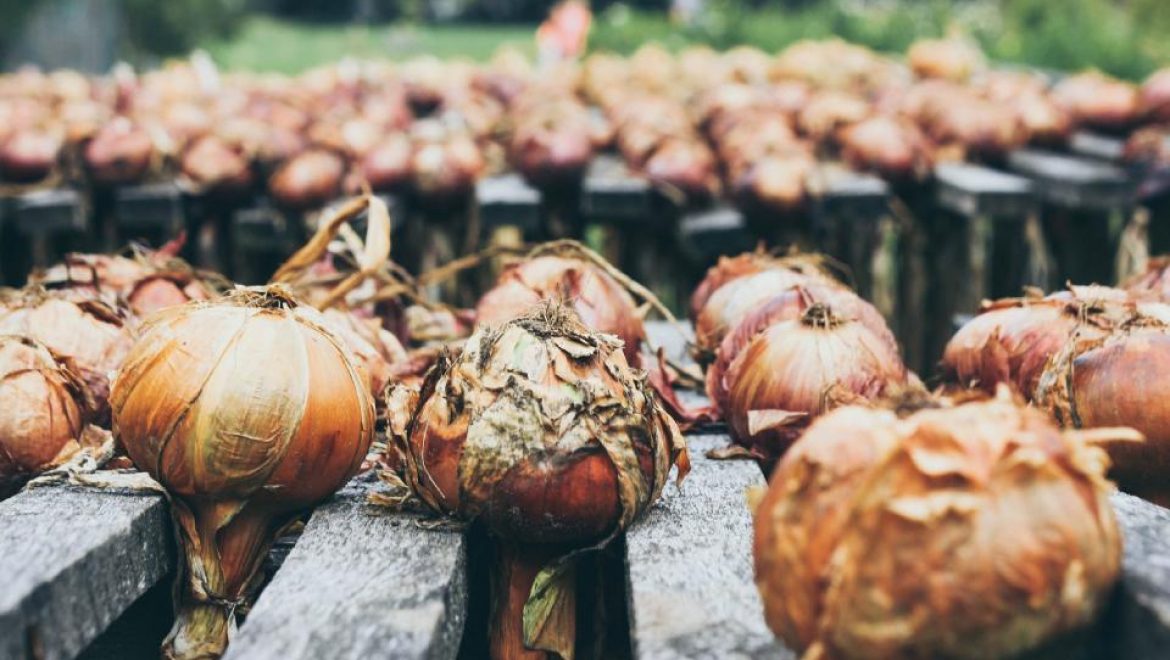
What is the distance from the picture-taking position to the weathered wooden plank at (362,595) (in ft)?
4.19

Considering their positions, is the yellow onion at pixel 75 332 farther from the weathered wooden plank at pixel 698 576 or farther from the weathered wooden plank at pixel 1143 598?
the weathered wooden plank at pixel 1143 598

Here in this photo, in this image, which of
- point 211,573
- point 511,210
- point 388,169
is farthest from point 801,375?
point 388,169

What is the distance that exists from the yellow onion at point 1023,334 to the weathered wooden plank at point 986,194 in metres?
2.40

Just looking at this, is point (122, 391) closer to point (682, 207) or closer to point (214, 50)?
point (682, 207)

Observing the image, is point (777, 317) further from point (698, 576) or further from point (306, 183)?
point (306, 183)

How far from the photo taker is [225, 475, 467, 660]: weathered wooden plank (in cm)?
128

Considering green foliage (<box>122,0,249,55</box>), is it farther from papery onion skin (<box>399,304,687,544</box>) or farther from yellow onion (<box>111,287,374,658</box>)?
papery onion skin (<box>399,304,687,544</box>)

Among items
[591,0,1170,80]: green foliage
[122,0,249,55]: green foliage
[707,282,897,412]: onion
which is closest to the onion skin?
[707,282,897,412]: onion

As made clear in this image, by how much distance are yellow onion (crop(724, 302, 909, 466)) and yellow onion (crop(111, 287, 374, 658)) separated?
22.8 inches

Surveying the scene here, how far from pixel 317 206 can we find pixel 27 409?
3.05 m

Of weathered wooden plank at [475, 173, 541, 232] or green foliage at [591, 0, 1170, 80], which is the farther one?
green foliage at [591, 0, 1170, 80]

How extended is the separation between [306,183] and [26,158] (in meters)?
1.10

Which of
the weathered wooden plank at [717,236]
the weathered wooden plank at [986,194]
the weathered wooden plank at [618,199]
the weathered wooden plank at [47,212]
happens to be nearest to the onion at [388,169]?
the weathered wooden plank at [618,199]

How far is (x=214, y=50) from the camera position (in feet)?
49.0
